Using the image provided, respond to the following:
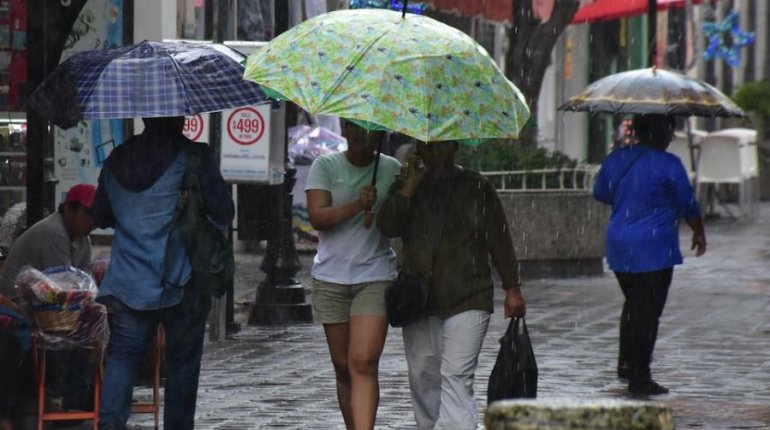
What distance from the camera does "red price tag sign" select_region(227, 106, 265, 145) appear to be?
44.4 ft

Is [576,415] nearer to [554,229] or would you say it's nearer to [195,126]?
[195,126]

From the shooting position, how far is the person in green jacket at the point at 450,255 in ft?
24.9

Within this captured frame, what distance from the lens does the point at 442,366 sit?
7684 mm

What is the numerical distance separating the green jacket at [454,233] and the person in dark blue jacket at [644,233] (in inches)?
122

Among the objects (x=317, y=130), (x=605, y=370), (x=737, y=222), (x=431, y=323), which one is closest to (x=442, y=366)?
(x=431, y=323)

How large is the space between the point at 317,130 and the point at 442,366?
12856 millimetres

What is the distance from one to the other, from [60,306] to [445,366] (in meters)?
1.91

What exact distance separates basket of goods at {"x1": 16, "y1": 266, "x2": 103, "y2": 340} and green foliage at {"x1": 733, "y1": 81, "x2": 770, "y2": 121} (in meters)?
28.0

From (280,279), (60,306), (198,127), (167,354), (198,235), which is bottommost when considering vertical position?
(280,279)

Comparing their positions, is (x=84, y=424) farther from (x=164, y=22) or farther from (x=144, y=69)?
(x=164, y=22)

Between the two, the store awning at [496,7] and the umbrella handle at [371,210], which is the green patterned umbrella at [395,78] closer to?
the umbrella handle at [371,210]

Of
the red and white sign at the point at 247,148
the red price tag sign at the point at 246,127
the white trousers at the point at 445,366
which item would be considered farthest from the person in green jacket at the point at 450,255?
the red price tag sign at the point at 246,127

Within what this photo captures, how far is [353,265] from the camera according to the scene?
7.73 meters

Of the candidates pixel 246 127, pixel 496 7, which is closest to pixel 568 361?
pixel 246 127
